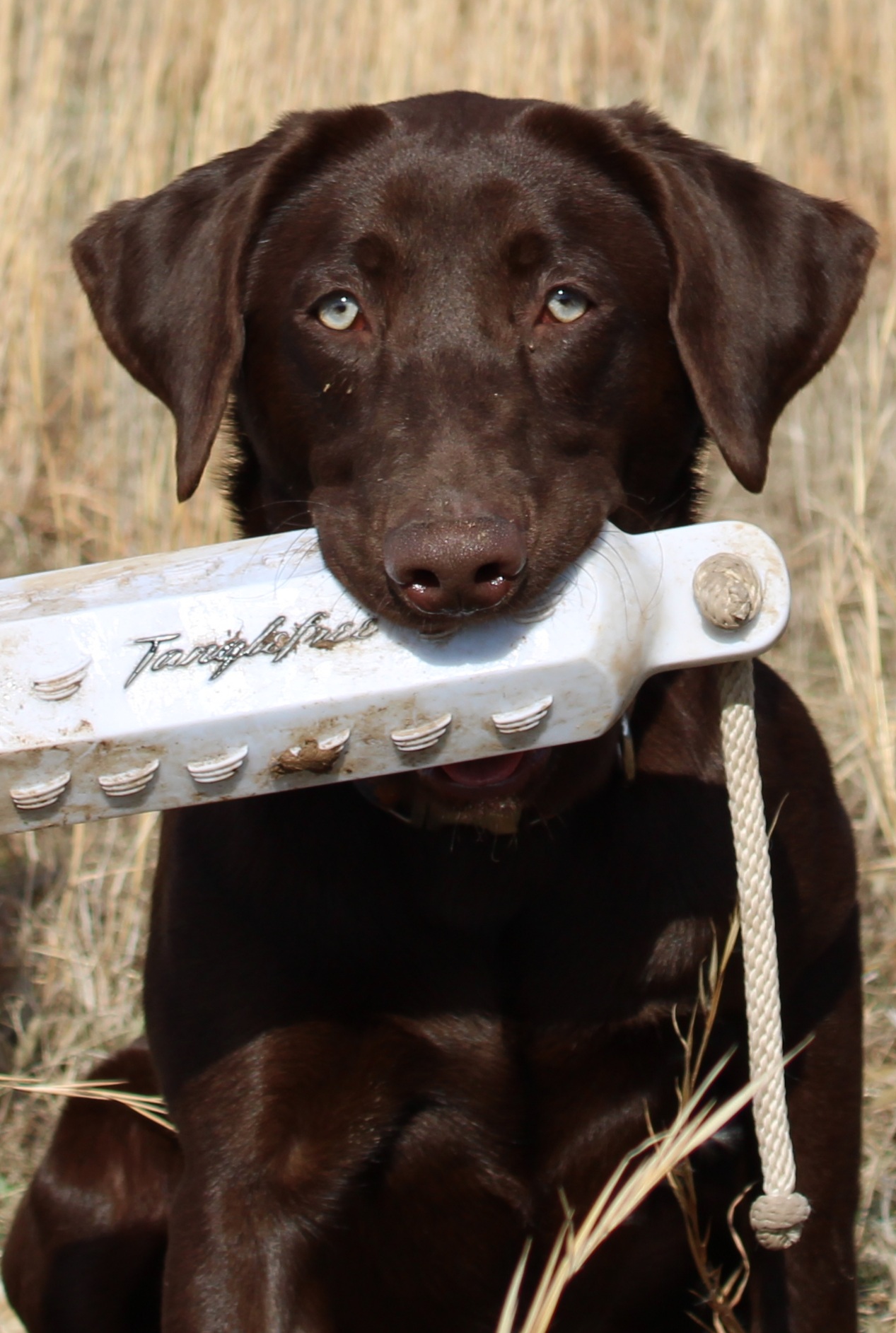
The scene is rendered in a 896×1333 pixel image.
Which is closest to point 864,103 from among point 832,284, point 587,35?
point 587,35

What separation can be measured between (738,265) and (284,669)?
933mm

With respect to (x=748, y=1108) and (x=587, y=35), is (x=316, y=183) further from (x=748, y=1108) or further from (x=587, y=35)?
(x=587, y=35)

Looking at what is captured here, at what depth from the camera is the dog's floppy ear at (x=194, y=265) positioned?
94.0 inches

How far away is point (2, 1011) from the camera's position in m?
3.69

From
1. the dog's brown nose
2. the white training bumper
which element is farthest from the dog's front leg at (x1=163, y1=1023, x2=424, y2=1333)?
the dog's brown nose

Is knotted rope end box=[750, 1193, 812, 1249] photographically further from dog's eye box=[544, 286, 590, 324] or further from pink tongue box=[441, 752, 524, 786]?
dog's eye box=[544, 286, 590, 324]

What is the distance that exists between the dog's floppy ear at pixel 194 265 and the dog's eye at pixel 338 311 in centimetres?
12

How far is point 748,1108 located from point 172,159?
2.97 metres

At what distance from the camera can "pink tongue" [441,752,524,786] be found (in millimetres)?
2059

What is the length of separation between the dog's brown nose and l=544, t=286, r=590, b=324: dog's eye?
55 centimetres

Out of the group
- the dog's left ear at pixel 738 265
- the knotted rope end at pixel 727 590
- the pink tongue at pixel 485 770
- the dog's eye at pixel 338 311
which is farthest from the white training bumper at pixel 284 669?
the dog's eye at pixel 338 311

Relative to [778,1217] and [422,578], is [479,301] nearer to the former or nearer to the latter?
[422,578]

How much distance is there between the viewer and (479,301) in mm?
2283

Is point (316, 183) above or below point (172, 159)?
above
